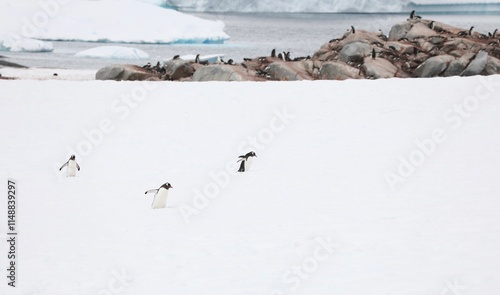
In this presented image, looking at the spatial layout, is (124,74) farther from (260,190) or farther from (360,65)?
(260,190)

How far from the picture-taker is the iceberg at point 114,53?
3634 centimetres

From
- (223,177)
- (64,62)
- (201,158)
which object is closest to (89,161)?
(201,158)

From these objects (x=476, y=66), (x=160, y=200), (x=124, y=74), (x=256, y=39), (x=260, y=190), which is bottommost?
(x=160, y=200)

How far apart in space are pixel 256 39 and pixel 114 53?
1999cm

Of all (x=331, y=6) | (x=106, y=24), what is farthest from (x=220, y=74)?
(x=331, y=6)

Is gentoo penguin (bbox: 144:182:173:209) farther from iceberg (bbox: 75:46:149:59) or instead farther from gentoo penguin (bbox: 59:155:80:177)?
iceberg (bbox: 75:46:149:59)

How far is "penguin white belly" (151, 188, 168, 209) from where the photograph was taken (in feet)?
23.6

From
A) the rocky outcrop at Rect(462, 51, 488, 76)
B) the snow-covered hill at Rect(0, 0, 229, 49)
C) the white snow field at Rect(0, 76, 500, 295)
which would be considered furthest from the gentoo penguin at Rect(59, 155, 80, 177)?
the snow-covered hill at Rect(0, 0, 229, 49)

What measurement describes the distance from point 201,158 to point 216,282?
499cm

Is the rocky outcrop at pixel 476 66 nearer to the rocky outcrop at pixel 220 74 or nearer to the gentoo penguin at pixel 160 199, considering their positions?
the rocky outcrop at pixel 220 74

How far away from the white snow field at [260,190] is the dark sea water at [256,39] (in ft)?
64.6

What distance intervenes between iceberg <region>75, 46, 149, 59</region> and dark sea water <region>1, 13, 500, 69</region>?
0.38 m

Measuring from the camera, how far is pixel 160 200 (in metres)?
7.23

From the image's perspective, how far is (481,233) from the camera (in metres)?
5.76
